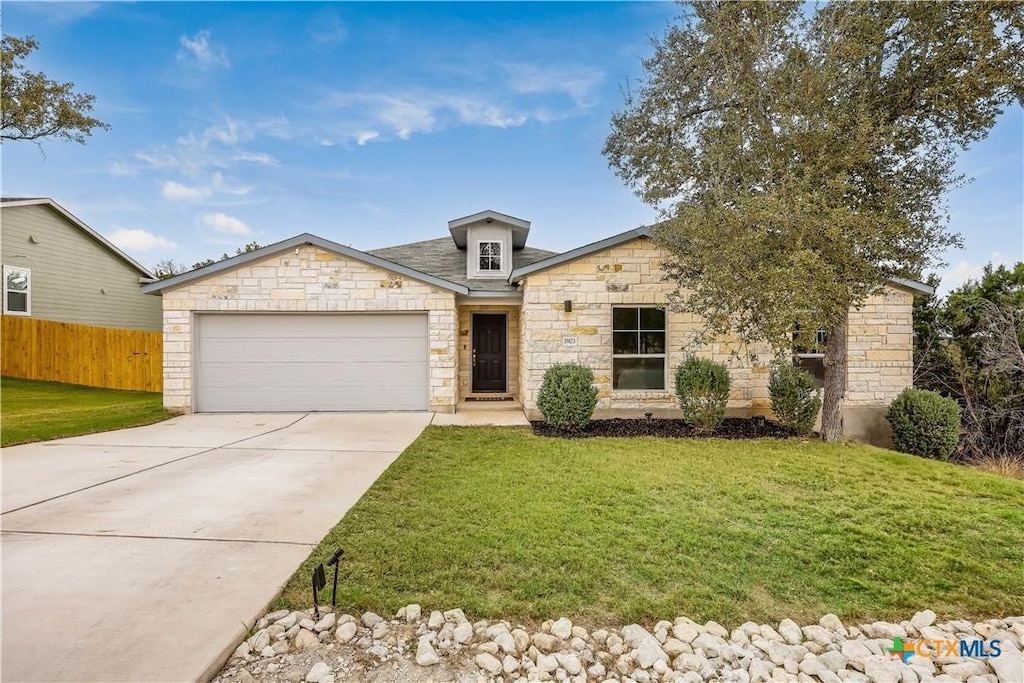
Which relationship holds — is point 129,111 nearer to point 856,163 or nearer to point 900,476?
point 856,163

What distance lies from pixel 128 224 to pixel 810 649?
23.5 metres

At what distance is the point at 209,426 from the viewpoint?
8.71 m

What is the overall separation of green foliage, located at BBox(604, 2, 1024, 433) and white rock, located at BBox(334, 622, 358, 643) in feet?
20.5

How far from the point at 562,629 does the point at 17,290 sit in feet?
62.5

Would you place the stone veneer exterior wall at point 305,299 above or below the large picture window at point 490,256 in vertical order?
below

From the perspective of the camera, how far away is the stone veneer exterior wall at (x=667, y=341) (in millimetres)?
9633

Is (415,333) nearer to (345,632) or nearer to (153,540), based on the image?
(153,540)

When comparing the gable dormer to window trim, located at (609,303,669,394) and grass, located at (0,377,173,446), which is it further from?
grass, located at (0,377,173,446)

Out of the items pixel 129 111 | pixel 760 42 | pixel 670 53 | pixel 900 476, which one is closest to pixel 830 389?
pixel 900 476

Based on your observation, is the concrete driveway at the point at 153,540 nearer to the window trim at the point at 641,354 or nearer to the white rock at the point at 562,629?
A: the white rock at the point at 562,629

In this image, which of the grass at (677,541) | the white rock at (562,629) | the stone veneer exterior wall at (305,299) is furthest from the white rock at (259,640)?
the stone veneer exterior wall at (305,299)

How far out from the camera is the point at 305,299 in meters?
10.2

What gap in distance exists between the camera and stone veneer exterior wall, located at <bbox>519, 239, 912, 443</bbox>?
963 centimetres

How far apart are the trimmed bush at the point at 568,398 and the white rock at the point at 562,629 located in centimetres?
588
